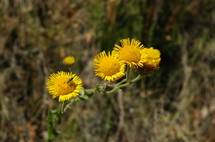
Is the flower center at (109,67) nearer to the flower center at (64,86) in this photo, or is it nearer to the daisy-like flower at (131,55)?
the daisy-like flower at (131,55)

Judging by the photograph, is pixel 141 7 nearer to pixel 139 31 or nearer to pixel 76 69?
pixel 139 31

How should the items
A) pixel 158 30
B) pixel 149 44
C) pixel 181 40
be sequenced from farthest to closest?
pixel 181 40, pixel 158 30, pixel 149 44

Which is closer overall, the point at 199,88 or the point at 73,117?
the point at 73,117

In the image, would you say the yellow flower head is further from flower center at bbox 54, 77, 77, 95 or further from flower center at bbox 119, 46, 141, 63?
flower center at bbox 54, 77, 77, 95

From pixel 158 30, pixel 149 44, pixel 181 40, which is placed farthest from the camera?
pixel 181 40

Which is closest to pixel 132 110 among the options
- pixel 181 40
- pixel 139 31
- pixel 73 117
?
pixel 73 117

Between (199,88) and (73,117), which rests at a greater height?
(199,88)
